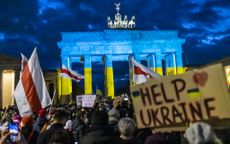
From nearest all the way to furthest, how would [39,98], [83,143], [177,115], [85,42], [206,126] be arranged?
[206,126]
[177,115]
[83,143]
[39,98]
[85,42]

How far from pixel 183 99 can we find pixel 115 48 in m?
55.5

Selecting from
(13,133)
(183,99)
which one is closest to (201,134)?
(183,99)

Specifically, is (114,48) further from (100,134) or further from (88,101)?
(100,134)

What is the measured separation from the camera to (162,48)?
61.1m

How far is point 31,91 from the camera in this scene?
861cm

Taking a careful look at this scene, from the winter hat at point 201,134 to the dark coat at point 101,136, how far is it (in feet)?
6.87

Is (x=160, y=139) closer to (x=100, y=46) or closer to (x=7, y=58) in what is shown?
(x=100, y=46)

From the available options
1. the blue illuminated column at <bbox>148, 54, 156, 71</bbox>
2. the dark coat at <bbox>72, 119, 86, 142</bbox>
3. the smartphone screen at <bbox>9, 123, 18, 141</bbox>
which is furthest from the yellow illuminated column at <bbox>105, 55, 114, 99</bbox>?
the smartphone screen at <bbox>9, 123, 18, 141</bbox>

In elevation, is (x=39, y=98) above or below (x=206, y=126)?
above

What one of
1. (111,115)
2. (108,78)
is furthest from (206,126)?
(108,78)

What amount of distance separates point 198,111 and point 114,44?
2188 inches

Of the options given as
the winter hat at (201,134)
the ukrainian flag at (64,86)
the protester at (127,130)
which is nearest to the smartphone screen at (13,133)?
the protester at (127,130)

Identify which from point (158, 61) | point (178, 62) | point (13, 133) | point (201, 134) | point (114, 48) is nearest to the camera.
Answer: point (201, 134)

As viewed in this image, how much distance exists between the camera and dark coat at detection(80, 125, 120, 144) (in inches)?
228
